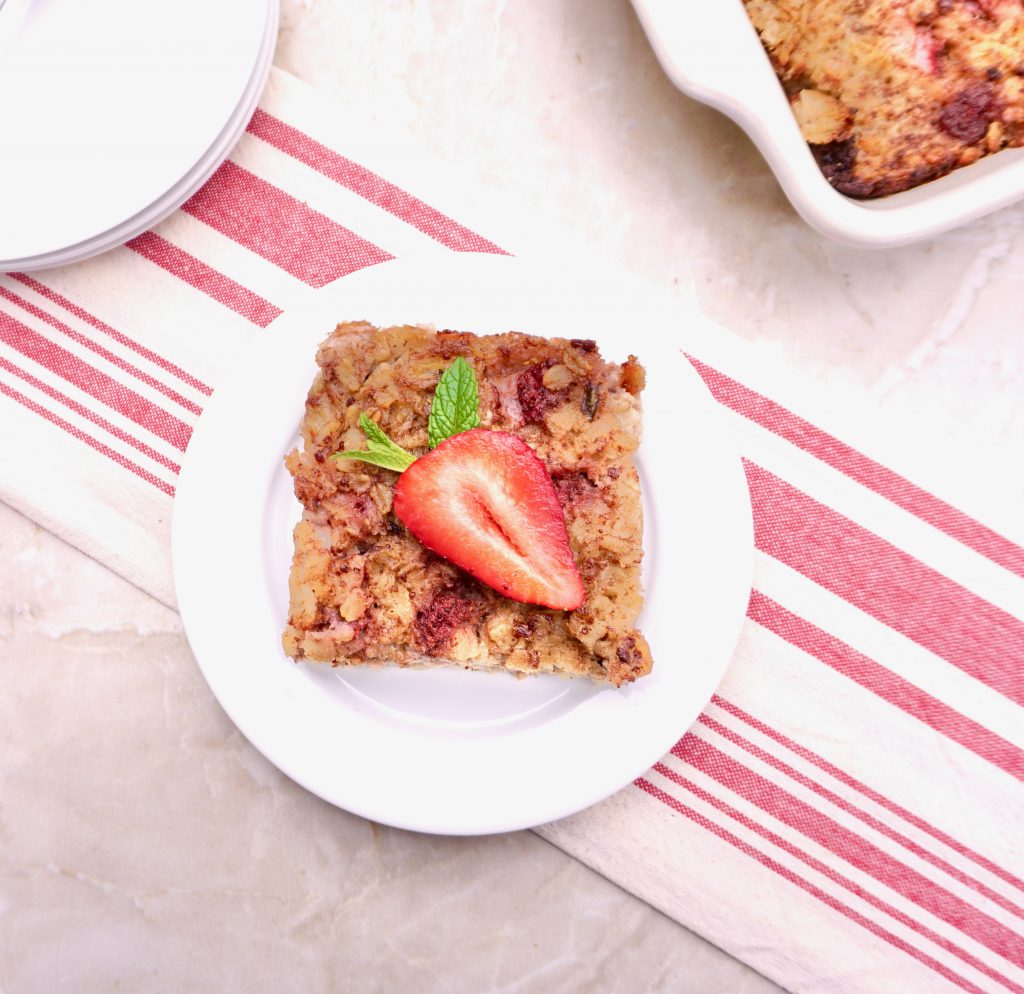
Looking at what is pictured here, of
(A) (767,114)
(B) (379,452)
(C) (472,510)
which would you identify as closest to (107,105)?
(B) (379,452)

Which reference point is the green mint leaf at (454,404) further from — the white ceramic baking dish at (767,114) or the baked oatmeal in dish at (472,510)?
the white ceramic baking dish at (767,114)

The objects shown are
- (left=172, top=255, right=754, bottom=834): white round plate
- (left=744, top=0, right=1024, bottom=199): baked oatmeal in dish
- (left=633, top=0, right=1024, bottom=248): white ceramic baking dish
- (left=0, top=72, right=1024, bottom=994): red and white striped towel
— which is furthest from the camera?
(left=0, top=72, right=1024, bottom=994): red and white striped towel

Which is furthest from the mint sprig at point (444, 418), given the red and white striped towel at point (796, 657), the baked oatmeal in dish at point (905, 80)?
the baked oatmeal in dish at point (905, 80)

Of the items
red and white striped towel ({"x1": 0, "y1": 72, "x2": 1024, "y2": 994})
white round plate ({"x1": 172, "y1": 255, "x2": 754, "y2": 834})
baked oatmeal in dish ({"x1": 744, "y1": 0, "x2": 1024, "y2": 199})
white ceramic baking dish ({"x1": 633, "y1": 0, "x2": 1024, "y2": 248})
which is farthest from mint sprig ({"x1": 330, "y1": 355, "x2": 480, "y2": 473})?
baked oatmeal in dish ({"x1": 744, "y1": 0, "x2": 1024, "y2": 199})

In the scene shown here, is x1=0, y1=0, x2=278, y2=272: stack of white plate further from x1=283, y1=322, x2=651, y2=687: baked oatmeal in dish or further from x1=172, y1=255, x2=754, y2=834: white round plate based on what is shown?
x1=283, y1=322, x2=651, y2=687: baked oatmeal in dish

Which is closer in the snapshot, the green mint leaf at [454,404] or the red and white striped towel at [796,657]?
the green mint leaf at [454,404]

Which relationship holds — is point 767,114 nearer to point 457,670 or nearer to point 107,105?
point 457,670
